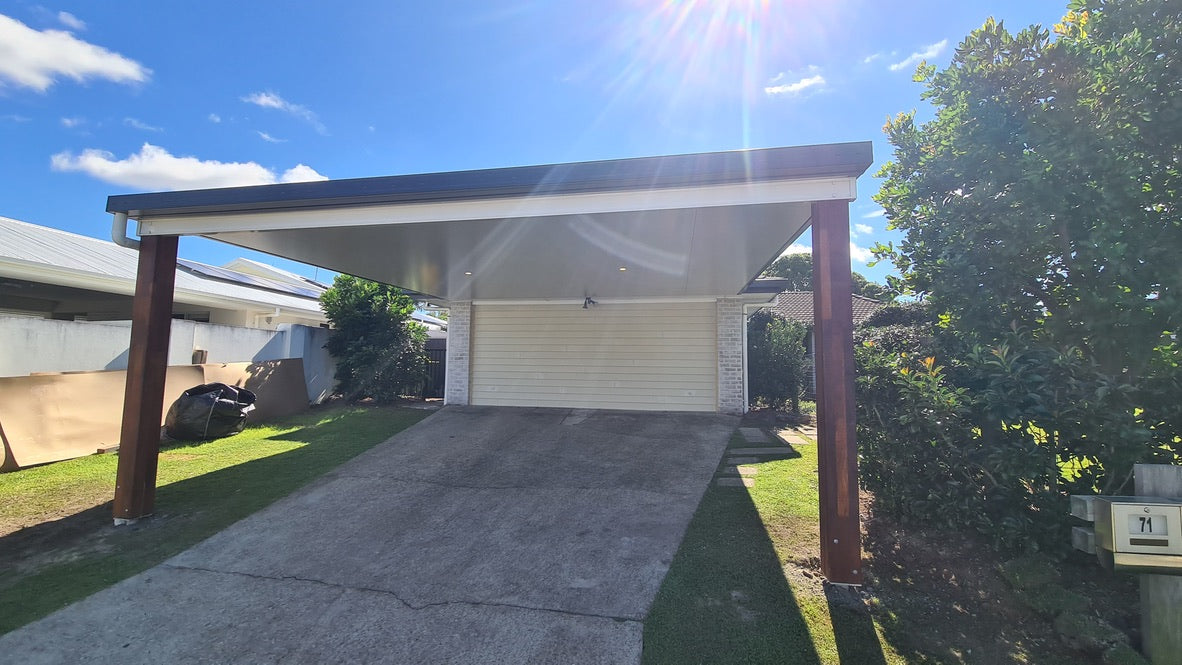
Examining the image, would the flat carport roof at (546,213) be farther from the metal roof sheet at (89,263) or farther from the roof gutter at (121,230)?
the metal roof sheet at (89,263)

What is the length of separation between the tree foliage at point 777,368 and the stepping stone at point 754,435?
2357 mm

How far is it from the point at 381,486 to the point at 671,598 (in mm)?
3883

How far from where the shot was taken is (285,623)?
9.59ft

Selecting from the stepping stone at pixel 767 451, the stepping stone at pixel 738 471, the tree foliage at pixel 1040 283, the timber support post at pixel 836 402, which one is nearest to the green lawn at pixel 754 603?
the timber support post at pixel 836 402

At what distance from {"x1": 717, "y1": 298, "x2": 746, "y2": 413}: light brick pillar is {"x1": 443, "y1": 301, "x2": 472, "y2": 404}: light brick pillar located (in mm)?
5570

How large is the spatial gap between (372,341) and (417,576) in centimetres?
883

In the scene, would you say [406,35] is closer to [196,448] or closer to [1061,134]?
[196,448]

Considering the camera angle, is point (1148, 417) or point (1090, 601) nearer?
point (1090, 601)

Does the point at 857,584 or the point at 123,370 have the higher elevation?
the point at 123,370

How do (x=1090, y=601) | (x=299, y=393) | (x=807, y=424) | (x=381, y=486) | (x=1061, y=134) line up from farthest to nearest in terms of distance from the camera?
1. (x=299, y=393)
2. (x=807, y=424)
3. (x=381, y=486)
4. (x=1061, y=134)
5. (x=1090, y=601)

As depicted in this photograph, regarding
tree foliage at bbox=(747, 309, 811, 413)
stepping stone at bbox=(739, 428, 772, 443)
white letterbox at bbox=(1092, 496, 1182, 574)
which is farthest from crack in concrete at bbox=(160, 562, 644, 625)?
tree foliage at bbox=(747, 309, 811, 413)

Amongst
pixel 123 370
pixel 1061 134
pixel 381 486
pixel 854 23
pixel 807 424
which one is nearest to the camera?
pixel 1061 134

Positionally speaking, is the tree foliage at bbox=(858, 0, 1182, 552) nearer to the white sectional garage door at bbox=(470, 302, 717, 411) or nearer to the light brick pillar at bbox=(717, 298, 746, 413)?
the light brick pillar at bbox=(717, 298, 746, 413)

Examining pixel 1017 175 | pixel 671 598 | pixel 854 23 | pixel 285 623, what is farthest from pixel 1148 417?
pixel 285 623
